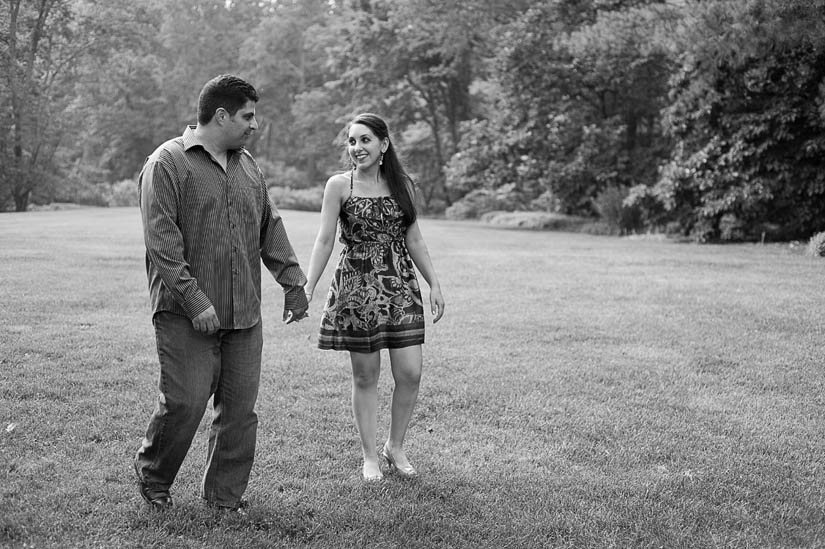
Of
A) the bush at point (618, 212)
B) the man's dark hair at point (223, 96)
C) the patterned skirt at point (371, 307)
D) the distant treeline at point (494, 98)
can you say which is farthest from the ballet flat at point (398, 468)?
the bush at point (618, 212)

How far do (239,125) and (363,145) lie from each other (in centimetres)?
85

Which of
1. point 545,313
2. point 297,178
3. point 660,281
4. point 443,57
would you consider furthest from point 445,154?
point 545,313

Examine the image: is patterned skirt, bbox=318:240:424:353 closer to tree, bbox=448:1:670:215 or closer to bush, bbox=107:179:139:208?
tree, bbox=448:1:670:215

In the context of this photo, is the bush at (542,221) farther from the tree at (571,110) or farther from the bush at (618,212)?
the bush at (618,212)

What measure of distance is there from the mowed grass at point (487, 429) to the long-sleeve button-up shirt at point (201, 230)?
97cm

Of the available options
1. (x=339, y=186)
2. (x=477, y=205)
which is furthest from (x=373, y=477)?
(x=477, y=205)

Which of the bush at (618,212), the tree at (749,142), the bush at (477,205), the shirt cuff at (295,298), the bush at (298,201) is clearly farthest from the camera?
the bush at (298,201)

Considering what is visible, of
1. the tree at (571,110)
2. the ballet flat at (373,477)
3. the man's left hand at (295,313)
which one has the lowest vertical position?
the ballet flat at (373,477)

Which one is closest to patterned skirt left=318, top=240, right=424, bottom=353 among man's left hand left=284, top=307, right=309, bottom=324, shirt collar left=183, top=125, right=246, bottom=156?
man's left hand left=284, top=307, right=309, bottom=324

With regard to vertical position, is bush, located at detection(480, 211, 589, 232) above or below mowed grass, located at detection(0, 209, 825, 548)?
above

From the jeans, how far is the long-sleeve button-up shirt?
106 mm

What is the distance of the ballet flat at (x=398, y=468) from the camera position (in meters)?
4.10

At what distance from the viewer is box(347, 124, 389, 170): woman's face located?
398cm

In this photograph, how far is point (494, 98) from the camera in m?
24.8
